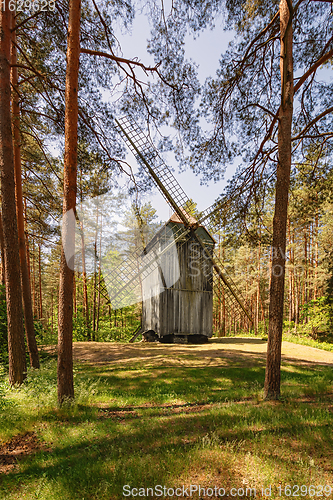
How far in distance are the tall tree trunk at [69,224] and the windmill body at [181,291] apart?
9.09m

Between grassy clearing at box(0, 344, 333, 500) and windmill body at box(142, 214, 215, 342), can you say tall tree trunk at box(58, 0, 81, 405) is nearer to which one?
grassy clearing at box(0, 344, 333, 500)

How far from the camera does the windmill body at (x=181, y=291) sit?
14.7 metres

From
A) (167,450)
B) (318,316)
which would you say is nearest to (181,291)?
(167,450)

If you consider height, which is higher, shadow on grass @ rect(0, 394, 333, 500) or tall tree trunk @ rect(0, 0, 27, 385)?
tall tree trunk @ rect(0, 0, 27, 385)

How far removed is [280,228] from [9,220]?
23.0ft

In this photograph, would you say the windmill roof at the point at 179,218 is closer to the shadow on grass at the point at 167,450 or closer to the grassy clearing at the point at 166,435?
the grassy clearing at the point at 166,435

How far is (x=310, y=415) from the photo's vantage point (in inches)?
189

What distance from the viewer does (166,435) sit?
4.13 metres

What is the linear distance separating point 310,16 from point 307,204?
5910mm

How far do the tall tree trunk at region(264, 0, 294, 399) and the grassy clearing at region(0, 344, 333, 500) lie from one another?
30.7 inches

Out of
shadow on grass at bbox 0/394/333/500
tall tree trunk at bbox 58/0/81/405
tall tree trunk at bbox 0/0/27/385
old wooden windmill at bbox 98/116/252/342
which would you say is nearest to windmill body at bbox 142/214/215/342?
old wooden windmill at bbox 98/116/252/342

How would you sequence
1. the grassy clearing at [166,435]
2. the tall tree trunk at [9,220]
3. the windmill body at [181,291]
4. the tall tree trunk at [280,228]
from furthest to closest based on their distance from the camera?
the windmill body at [181,291], the tall tree trunk at [9,220], the tall tree trunk at [280,228], the grassy clearing at [166,435]

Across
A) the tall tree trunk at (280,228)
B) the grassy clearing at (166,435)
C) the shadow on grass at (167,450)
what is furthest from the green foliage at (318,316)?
the shadow on grass at (167,450)

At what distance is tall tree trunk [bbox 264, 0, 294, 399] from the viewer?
18.6 ft
